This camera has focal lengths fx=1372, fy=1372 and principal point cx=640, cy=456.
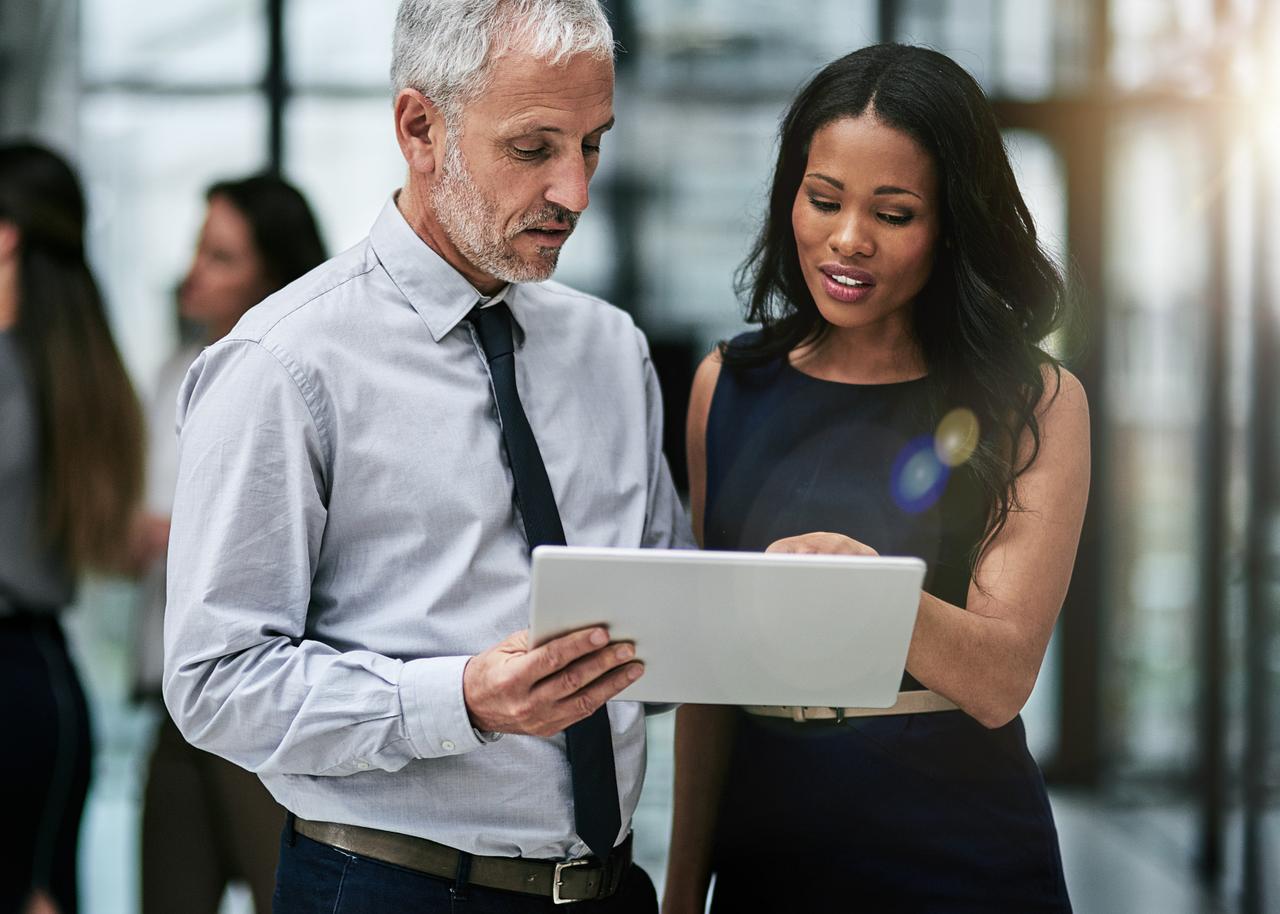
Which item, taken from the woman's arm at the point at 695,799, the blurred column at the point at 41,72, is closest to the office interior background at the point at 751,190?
the blurred column at the point at 41,72

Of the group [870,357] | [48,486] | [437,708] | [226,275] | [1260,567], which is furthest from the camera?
[1260,567]

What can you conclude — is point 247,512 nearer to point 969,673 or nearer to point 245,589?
point 245,589

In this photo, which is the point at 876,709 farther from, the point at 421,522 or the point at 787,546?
the point at 421,522

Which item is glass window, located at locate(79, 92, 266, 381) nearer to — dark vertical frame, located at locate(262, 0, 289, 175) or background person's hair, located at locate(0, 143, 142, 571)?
dark vertical frame, located at locate(262, 0, 289, 175)

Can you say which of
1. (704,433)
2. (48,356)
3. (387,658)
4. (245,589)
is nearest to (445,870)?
(387,658)

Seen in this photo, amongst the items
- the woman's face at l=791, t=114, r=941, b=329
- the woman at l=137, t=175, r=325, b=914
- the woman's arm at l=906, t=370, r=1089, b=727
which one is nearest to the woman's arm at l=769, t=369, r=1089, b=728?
the woman's arm at l=906, t=370, r=1089, b=727

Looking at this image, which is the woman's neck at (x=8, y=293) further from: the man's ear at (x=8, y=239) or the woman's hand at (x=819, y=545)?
the woman's hand at (x=819, y=545)

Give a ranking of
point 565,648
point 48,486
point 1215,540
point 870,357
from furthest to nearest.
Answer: point 1215,540
point 48,486
point 870,357
point 565,648

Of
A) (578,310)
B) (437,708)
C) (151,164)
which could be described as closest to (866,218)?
(578,310)

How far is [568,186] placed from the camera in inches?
60.1

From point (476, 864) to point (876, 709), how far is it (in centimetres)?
50

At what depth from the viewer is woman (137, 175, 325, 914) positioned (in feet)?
8.33

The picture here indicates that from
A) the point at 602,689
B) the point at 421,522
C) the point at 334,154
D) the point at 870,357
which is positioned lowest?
the point at 602,689

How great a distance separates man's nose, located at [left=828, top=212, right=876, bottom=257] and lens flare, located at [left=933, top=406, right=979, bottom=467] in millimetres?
225
